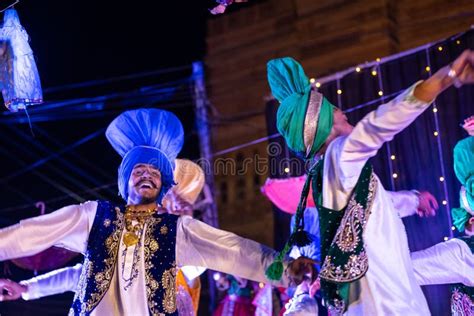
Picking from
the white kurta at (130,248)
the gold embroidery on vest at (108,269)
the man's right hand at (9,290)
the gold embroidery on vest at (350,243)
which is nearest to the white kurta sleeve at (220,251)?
the white kurta at (130,248)

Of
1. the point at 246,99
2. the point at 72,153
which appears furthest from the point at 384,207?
the point at 246,99

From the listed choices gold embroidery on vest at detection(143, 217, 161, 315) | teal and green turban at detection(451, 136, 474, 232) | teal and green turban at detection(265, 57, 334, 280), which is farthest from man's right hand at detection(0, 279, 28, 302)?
teal and green turban at detection(451, 136, 474, 232)

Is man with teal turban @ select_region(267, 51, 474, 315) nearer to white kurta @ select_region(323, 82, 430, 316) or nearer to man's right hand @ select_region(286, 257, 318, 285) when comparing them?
white kurta @ select_region(323, 82, 430, 316)

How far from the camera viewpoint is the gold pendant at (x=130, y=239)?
163 inches

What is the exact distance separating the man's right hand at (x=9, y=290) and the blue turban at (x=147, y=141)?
2.63 ft

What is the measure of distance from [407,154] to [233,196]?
1191 cm

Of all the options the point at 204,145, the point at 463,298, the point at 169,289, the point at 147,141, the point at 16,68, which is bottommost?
the point at 463,298

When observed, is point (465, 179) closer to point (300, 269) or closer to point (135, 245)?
point (300, 269)

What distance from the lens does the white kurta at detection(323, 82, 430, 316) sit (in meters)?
3.25

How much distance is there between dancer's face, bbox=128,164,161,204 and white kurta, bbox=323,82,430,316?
1.19m

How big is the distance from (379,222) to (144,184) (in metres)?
1.46

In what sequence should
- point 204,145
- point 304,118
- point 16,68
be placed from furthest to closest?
point 204,145 → point 16,68 → point 304,118

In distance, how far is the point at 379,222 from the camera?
346 cm

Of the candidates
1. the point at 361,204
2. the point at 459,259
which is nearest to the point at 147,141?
the point at 361,204
